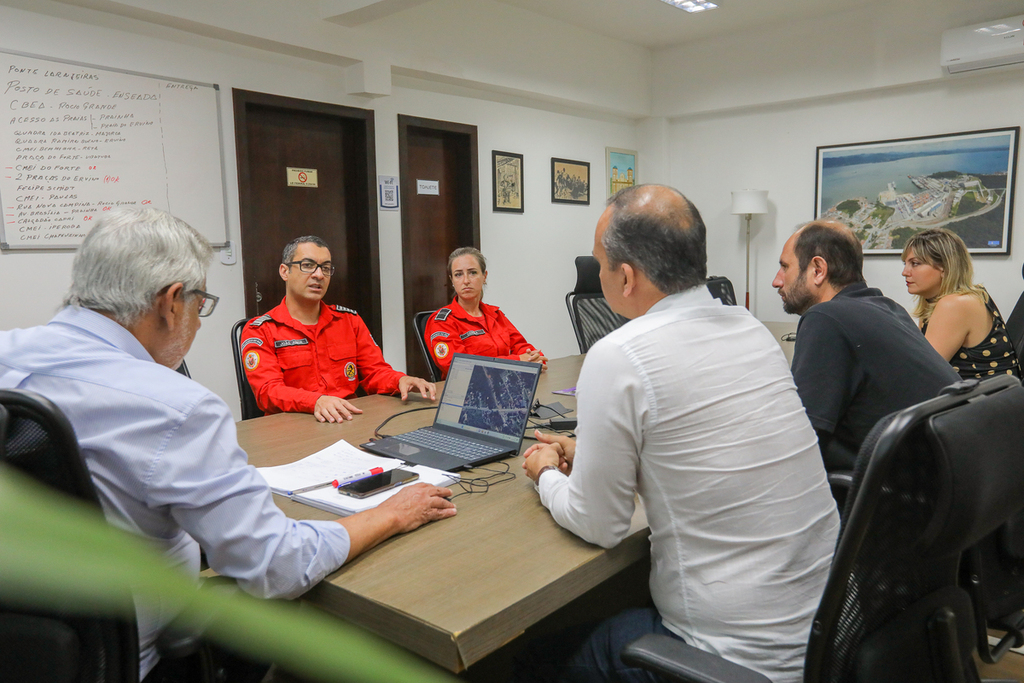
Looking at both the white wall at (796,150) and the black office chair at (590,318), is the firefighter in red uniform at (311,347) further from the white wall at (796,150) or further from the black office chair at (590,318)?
the white wall at (796,150)

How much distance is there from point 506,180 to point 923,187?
3.09 metres

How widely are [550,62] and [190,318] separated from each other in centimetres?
491

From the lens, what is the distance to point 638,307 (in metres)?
1.35

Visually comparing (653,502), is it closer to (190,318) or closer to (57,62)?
(190,318)

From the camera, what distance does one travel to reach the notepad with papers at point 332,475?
54.2 inches

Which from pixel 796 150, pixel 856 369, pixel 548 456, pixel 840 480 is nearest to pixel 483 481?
pixel 548 456

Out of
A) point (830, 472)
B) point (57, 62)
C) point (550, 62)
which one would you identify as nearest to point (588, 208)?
point (550, 62)

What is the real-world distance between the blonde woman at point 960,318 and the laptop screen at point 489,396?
1.84 m

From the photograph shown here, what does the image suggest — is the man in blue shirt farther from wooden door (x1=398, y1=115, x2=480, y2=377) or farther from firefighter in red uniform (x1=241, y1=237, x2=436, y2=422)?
wooden door (x1=398, y1=115, x2=480, y2=377)

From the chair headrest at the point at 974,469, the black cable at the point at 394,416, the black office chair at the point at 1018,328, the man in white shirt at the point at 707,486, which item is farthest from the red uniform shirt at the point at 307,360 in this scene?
the black office chair at the point at 1018,328

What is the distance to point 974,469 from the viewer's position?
83cm

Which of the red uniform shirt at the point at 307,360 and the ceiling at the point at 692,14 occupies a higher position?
the ceiling at the point at 692,14

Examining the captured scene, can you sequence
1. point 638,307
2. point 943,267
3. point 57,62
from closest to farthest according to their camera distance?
point 638,307
point 943,267
point 57,62

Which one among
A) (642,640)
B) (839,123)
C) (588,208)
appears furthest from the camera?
(588,208)
